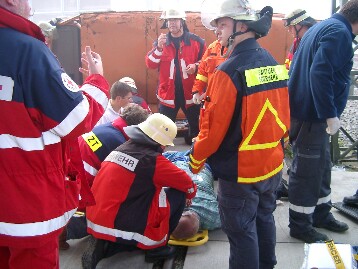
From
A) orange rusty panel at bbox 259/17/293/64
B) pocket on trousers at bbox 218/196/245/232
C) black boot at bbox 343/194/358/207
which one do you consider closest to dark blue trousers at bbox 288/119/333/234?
black boot at bbox 343/194/358/207

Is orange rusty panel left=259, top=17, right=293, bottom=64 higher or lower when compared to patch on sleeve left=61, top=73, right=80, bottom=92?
higher

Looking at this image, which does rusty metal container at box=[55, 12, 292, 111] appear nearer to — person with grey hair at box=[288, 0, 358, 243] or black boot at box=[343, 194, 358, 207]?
black boot at box=[343, 194, 358, 207]

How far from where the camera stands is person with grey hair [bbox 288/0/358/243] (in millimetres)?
3018

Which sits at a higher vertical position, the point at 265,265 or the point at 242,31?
the point at 242,31

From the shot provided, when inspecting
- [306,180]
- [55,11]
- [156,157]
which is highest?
[55,11]

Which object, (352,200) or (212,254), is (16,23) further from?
(352,200)

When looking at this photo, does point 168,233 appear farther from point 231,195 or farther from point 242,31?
point 242,31

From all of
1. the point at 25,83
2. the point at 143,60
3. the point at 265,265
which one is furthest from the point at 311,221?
the point at 143,60

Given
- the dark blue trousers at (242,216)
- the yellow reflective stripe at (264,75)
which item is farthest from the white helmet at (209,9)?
the dark blue trousers at (242,216)

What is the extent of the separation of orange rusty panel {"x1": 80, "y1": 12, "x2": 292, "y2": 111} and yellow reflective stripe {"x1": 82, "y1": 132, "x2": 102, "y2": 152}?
403 centimetres

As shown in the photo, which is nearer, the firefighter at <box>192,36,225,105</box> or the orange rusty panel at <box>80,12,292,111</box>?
the firefighter at <box>192,36,225,105</box>

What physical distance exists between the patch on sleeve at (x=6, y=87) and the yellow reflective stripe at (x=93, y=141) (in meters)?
1.71

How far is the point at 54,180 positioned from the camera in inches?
71.9

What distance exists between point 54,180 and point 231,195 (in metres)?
1.13
